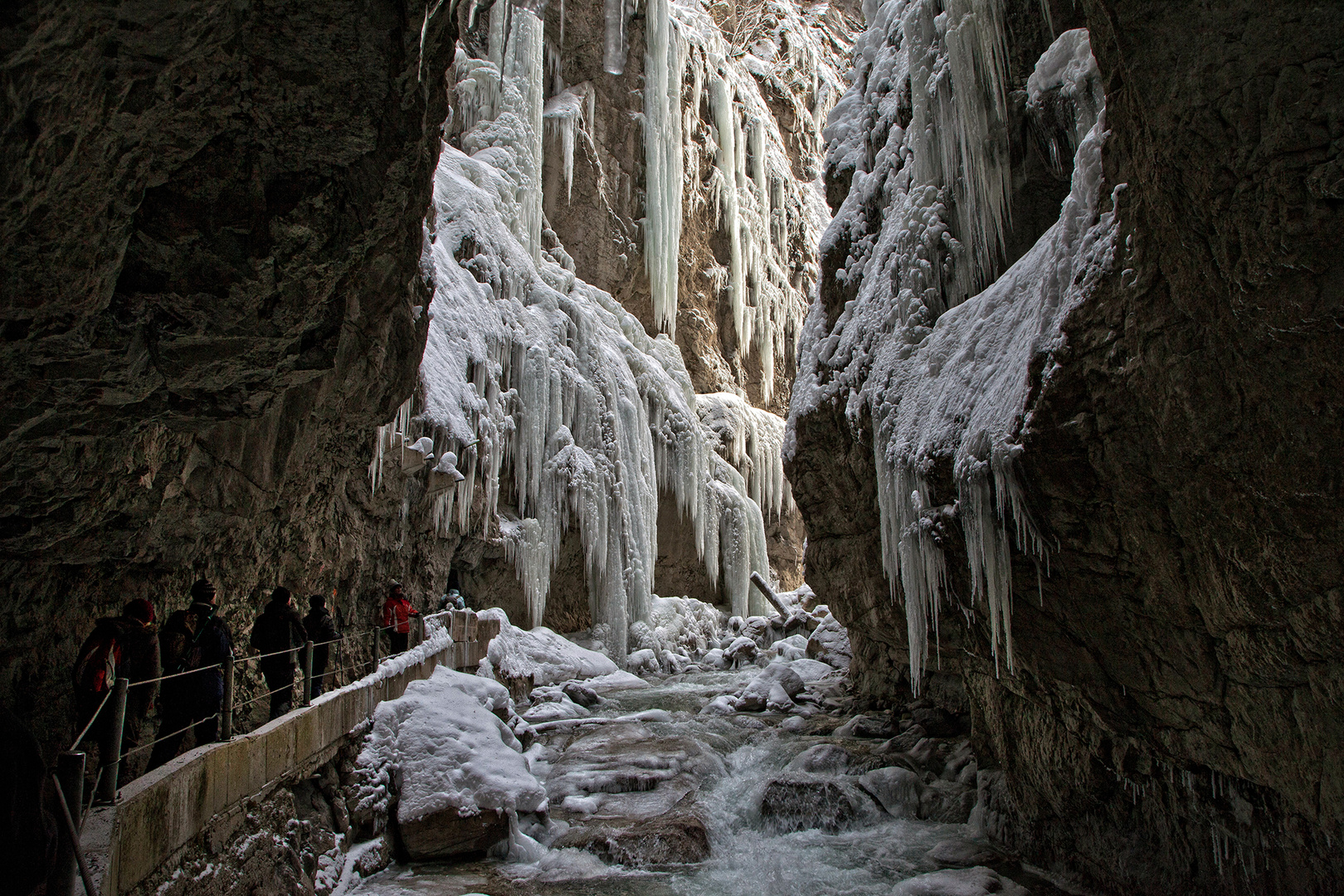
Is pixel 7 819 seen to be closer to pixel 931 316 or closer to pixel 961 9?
pixel 931 316

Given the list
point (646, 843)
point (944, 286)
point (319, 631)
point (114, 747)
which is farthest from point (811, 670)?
point (114, 747)

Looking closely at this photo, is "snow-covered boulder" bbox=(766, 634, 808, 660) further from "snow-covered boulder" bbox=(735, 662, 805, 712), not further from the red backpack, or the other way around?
the red backpack

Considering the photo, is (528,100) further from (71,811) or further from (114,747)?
(71,811)

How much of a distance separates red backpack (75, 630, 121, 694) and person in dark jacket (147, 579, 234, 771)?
0.40 metres

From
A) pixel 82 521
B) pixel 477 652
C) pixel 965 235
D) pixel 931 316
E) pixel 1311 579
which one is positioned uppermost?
pixel 965 235

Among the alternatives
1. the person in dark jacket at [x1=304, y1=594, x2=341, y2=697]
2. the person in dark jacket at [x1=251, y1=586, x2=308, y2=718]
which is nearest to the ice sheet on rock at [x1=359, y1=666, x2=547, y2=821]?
the person in dark jacket at [x1=304, y1=594, x2=341, y2=697]

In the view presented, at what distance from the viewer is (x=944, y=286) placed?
745cm

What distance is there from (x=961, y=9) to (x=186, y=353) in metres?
7.10

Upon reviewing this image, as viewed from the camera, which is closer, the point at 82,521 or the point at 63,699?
the point at 82,521

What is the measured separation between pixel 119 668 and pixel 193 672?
1.59 ft

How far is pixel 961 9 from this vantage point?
7.25m

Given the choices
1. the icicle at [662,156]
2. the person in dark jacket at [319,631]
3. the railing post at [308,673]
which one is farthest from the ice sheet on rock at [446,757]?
the icicle at [662,156]

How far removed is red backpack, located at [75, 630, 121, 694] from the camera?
4008 mm

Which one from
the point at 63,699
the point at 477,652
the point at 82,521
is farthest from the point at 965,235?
the point at 477,652
